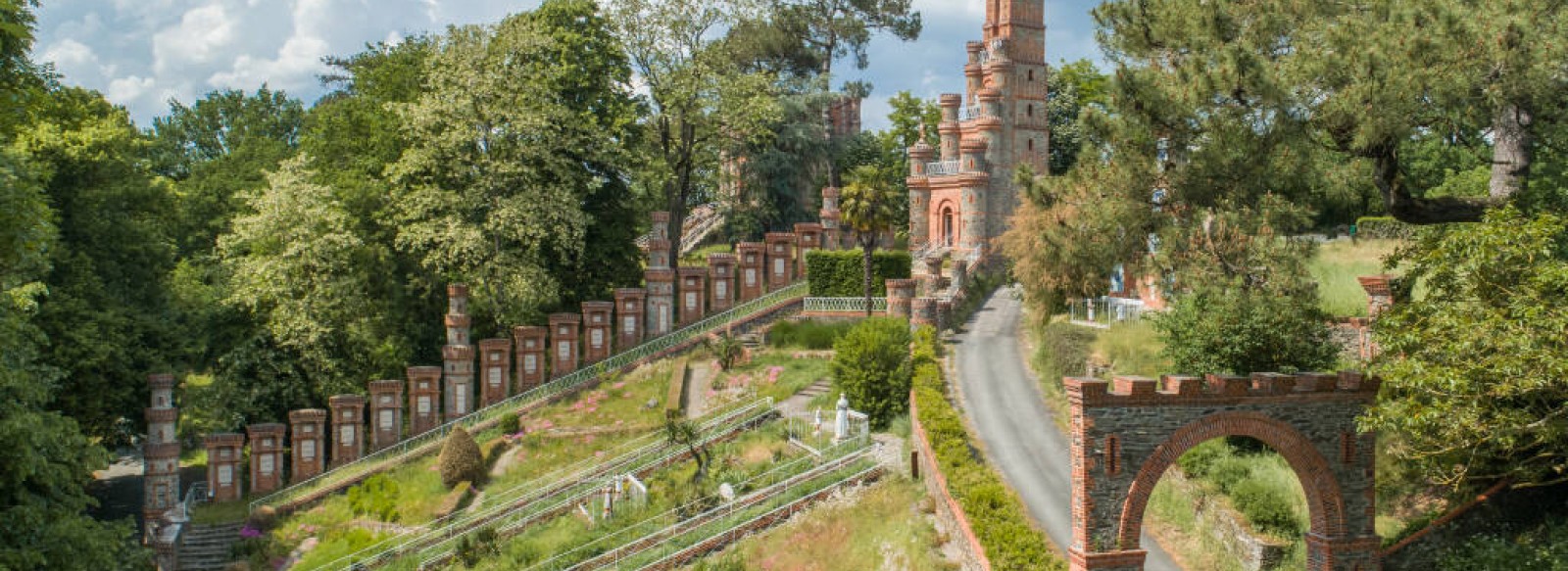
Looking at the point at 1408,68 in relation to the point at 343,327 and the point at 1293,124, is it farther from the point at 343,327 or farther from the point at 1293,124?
the point at 343,327

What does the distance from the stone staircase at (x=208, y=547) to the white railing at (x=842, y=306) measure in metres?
17.4

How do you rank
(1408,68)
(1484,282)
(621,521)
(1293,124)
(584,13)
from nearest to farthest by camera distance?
(1484,282) < (1408,68) < (1293,124) < (621,521) < (584,13)

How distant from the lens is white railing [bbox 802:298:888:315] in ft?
125

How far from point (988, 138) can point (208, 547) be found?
30.4m

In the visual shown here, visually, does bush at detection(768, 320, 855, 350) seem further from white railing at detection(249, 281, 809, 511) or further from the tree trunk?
the tree trunk

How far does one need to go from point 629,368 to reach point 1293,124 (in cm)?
2044

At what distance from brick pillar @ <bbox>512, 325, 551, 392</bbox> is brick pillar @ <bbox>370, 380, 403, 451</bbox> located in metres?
3.42

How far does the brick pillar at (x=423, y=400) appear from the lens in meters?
33.9

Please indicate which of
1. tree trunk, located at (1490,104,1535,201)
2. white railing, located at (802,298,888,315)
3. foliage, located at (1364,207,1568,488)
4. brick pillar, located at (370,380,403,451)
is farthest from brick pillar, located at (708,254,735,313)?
foliage, located at (1364,207,1568,488)

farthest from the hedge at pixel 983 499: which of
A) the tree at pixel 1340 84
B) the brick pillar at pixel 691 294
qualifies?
the brick pillar at pixel 691 294

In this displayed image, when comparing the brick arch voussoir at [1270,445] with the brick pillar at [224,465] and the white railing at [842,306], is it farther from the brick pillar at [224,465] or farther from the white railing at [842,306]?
the brick pillar at [224,465]

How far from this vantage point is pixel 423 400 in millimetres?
34125

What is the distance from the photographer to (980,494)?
67.6ft

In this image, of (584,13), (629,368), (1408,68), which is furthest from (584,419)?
(1408,68)
